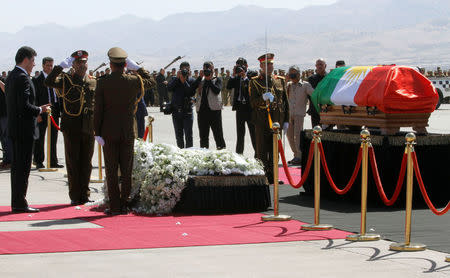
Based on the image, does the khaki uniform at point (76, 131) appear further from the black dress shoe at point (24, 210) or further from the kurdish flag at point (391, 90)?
the kurdish flag at point (391, 90)

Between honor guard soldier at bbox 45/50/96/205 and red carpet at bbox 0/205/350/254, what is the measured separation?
109 cm

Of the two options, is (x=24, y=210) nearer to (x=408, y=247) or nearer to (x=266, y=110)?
(x=266, y=110)

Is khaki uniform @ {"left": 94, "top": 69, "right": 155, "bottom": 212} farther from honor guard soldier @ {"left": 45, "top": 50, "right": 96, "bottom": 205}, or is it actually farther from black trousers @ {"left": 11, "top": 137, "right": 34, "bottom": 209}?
honor guard soldier @ {"left": 45, "top": 50, "right": 96, "bottom": 205}


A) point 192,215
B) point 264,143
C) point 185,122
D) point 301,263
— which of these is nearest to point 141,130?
point 185,122

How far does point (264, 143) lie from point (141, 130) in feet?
13.3

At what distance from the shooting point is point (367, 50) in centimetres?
17638

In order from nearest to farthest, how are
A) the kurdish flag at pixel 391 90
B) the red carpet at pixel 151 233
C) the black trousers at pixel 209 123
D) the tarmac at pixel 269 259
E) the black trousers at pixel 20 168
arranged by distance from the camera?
the tarmac at pixel 269 259, the red carpet at pixel 151 233, the black trousers at pixel 20 168, the kurdish flag at pixel 391 90, the black trousers at pixel 209 123

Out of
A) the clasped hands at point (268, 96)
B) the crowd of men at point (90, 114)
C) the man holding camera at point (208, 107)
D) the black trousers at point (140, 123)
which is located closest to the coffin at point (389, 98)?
the clasped hands at point (268, 96)

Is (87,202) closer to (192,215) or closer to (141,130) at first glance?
(192,215)

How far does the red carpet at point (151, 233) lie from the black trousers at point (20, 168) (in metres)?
0.24

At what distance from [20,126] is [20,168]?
50cm

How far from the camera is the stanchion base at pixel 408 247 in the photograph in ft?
26.9

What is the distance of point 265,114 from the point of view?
44.7 ft

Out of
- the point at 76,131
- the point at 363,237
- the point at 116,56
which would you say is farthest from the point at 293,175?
the point at 363,237
